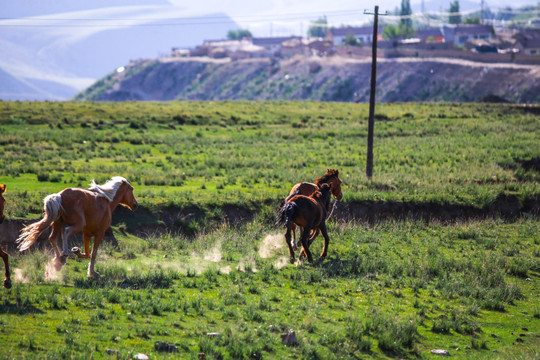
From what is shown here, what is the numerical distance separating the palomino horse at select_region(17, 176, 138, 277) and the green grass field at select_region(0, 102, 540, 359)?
0.83m

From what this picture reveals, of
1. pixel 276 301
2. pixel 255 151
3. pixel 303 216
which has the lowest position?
pixel 255 151

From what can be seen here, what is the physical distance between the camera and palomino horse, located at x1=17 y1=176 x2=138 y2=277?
14.8 meters

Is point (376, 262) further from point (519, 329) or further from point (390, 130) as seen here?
point (390, 130)

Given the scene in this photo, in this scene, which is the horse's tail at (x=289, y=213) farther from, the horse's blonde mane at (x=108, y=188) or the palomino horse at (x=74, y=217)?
the palomino horse at (x=74, y=217)

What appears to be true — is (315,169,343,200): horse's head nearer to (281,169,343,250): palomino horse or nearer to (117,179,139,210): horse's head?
(281,169,343,250): palomino horse

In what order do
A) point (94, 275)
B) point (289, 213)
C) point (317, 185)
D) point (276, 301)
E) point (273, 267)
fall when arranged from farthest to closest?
point (317, 185) < point (273, 267) < point (289, 213) < point (94, 275) < point (276, 301)

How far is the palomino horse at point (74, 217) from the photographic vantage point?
1479cm

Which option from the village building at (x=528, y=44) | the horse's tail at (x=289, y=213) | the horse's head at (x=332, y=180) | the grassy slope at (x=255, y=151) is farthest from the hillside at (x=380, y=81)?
the horse's tail at (x=289, y=213)

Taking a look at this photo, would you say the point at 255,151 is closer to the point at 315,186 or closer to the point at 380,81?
the point at 315,186

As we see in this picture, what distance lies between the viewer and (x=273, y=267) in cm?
1786

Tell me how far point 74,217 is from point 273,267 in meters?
5.69

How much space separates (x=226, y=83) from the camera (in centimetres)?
19288

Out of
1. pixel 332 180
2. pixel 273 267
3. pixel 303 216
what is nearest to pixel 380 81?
pixel 332 180

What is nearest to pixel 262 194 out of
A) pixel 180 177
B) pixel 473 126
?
pixel 180 177
